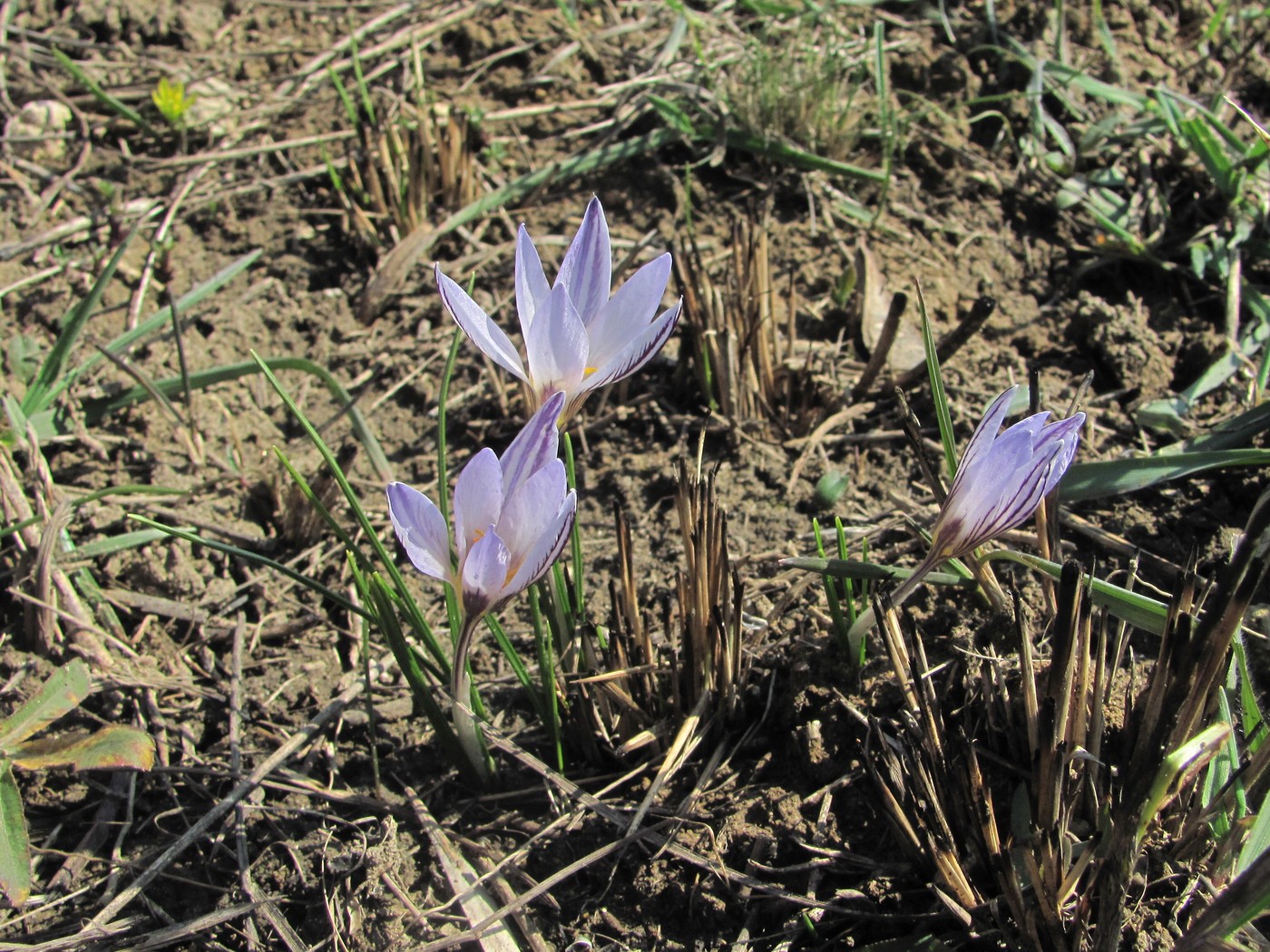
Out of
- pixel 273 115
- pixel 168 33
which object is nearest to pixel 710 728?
pixel 273 115

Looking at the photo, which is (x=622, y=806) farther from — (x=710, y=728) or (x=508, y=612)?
(x=508, y=612)

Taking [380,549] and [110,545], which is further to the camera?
[110,545]

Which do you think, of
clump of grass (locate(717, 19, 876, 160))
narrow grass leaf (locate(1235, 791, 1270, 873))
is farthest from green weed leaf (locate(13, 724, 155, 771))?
clump of grass (locate(717, 19, 876, 160))

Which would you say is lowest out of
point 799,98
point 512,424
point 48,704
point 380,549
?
point 48,704

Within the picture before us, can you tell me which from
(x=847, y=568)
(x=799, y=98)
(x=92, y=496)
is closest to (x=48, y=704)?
(x=92, y=496)

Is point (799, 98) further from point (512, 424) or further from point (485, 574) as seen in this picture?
point (485, 574)

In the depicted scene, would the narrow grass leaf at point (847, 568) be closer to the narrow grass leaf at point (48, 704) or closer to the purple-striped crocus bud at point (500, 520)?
the purple-striped crocus bud at point (500, 520)

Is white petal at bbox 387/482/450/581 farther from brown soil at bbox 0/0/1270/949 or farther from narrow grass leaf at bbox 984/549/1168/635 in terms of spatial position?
narrow grass leaf at bbox 984/549/1168/635
